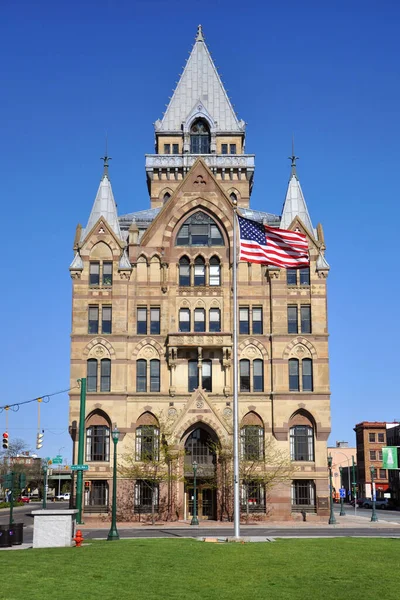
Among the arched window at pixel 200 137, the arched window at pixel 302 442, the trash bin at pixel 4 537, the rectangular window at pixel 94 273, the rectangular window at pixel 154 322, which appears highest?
the arched window at pixel 200 137

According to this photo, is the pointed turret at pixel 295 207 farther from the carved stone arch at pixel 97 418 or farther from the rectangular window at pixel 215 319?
the carved stone arch at pixel 97 418

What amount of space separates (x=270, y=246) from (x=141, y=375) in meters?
26.3

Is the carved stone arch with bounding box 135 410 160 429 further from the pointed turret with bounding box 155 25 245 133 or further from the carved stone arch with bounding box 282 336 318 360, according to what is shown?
the pointed turret with bounding box 155 25 245 133

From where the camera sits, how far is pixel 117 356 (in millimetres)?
62906

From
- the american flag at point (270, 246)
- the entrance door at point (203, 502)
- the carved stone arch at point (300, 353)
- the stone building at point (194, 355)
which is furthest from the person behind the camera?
the carved stone arch at point (300, 353)

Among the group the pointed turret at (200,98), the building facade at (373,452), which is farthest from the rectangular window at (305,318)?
the building facade at (373,452)

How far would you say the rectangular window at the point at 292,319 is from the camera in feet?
210

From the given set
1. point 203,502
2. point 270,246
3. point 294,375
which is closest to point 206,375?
point 294,375

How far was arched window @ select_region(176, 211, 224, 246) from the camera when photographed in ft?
216

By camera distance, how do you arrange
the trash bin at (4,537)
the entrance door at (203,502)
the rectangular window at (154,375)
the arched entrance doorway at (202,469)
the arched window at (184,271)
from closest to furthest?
1. the trash bin at (4,537)
2. the arched entrance doorway at (202,469)
3. the entrance door at (203,502)
4. the rectangular window at (154,375)
5. the arched window at (184,271)

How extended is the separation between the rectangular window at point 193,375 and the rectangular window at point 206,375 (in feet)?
1.53

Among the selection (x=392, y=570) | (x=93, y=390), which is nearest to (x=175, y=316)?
(x=93, y=390)

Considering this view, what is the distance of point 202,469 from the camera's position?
61.0 metres

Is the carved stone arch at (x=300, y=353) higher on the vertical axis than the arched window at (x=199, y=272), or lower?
lower
